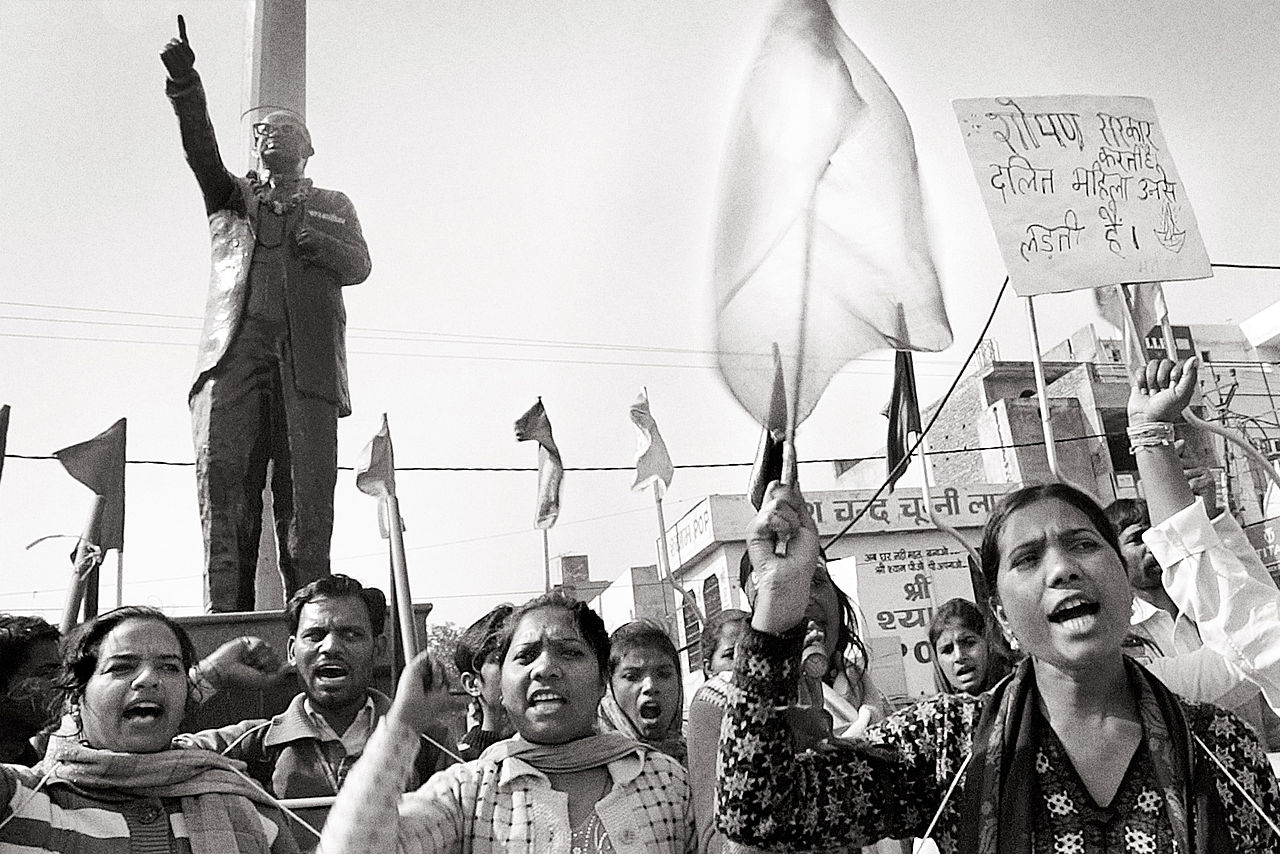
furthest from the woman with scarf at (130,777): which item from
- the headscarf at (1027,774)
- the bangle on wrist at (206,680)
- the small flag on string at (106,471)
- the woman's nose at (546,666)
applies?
the small flag on string at (106,471)

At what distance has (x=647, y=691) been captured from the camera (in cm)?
331

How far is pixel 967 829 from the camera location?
5.23ft

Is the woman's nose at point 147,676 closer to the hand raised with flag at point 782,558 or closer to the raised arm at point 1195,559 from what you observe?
the hand raised with flag at point 782,558

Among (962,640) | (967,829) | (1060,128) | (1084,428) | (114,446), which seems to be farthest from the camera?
(1084,428)

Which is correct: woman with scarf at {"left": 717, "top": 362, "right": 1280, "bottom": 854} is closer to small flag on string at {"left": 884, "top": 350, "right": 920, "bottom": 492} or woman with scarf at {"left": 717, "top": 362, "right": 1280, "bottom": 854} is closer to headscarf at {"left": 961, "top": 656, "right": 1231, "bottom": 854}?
headscarf at {"left": 961, "top": 656, "right": 1231, "bottom": 854}

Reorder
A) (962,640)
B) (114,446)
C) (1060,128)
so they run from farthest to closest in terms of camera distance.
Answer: (114,446) < (1060,128) < (962,640)

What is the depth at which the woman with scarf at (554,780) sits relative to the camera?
2.13 meters

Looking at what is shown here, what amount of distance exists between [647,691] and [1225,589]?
157cm

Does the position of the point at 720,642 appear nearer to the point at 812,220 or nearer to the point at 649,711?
the point at 649,711

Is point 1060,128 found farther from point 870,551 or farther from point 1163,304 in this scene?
point 870,551

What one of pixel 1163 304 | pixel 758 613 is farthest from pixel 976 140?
pixel 758 613

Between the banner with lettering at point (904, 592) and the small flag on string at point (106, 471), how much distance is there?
17.1 meters

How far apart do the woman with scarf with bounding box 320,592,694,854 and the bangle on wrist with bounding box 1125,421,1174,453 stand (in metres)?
1.20

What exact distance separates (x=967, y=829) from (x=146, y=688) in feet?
5.29
